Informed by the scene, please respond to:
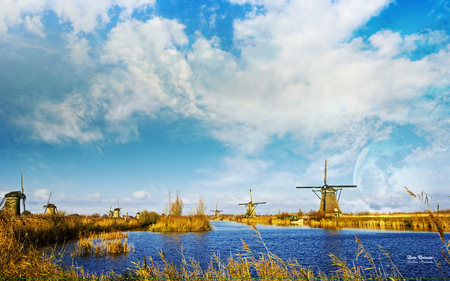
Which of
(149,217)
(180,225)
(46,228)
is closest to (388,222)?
(180,225)

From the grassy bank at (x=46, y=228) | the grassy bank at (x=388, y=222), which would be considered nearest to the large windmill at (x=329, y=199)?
the grassy bank at (x=388, y=222)

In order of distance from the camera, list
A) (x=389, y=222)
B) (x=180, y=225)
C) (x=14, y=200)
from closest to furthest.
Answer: (x=180, y=225) < (x=389, y=222) < (x=14, y=200)

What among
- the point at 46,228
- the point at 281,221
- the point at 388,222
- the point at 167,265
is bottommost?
the point at 281,221

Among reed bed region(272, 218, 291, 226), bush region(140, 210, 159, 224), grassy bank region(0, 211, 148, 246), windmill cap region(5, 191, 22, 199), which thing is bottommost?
reed bed region(272, 218, 291, 226)

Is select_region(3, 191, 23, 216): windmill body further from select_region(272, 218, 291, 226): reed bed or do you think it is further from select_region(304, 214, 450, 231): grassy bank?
select_region(304, 214, 450, 231): grassy bank

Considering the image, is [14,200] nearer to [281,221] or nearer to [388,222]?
[281,221]

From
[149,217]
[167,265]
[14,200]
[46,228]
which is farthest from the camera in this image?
[149,217]

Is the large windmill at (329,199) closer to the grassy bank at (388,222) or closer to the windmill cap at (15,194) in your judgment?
the grassy bank at (388,222)

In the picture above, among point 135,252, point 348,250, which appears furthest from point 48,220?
point 348,250

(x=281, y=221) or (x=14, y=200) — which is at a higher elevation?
(x=14, y=200)

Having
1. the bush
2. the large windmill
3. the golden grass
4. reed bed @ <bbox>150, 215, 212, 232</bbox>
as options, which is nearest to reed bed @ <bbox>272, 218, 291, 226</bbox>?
the large windmill

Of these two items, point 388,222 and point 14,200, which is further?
point 14,200

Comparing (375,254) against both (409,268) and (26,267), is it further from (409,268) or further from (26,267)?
(26,267)

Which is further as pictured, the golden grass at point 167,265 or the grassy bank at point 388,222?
the grassy bank at point 388,222
